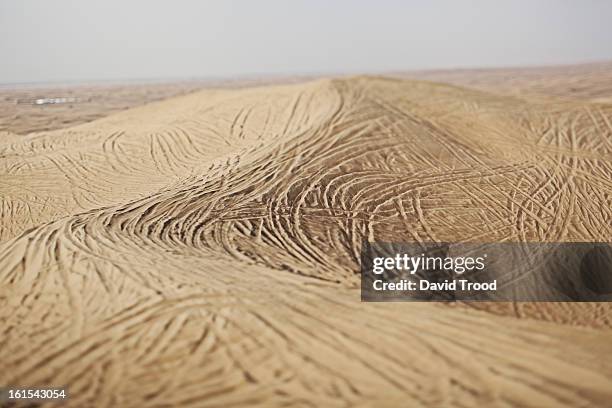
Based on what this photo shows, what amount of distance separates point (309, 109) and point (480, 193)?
14.9ft

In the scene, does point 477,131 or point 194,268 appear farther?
point 477,131

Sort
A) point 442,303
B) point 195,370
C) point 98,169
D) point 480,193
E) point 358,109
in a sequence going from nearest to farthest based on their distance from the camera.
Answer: point 195,370, point 442,303, point 480,193, point 98,169, point 358,109

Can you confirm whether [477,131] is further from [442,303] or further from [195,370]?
[195,370]

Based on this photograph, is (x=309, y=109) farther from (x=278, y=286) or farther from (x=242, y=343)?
(x=242, y=343)

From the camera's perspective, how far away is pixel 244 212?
6.34 meters

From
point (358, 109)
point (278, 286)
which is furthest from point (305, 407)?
point (358, 109)

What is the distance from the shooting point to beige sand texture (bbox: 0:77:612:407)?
327 centimetres

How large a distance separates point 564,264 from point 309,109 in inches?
249

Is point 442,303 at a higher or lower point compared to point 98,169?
lower

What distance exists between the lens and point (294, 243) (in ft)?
18.7

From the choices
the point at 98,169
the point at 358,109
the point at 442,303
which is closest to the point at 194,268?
the point at 442,303

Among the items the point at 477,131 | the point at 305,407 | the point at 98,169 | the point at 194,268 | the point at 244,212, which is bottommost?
the point at 305,407

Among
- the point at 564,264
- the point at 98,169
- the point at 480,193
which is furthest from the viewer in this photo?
the point at 98,169

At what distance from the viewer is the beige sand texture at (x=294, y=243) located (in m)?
3.27
